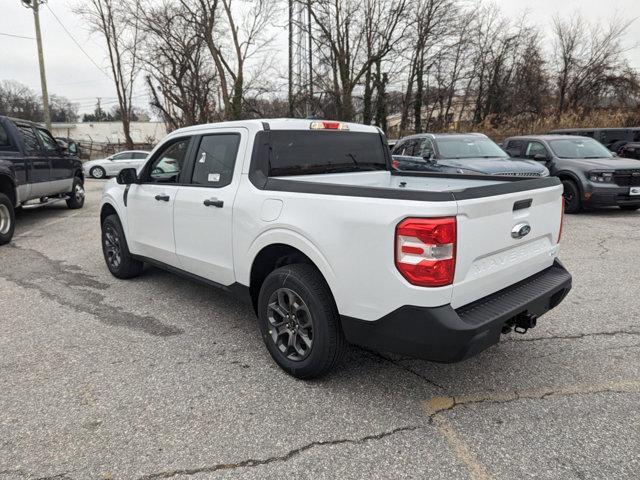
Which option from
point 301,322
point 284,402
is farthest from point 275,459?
point 301,322

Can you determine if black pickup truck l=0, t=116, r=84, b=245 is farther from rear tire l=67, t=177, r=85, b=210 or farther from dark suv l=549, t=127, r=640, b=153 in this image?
dark suv l=549, t=127, r=640, b=153

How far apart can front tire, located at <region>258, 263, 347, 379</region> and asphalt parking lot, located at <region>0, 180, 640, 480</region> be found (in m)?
0.17

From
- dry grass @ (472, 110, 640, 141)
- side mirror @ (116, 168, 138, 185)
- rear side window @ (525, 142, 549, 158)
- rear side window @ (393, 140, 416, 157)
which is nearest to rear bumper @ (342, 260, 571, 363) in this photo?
side mirror @ (116, 168, 138, 185)

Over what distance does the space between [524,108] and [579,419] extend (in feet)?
103

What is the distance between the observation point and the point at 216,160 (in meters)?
3.80

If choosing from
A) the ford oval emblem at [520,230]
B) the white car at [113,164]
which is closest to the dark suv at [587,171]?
the ford oval emblem at [520,230]

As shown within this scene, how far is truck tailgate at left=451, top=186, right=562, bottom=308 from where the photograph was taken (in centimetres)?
244

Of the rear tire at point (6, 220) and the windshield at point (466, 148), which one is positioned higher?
the windshield at point (466, 148)

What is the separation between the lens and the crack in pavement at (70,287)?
4.18m

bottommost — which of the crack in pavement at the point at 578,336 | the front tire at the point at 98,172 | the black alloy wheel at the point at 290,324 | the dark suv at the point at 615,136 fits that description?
the crack in pavement at the point at 578,336

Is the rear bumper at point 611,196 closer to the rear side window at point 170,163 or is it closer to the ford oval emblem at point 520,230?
the ford oval emblem at point 520,230

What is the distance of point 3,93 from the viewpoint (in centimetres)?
5919

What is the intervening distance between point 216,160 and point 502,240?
92.8 inches

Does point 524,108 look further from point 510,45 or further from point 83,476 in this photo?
point 83,476
